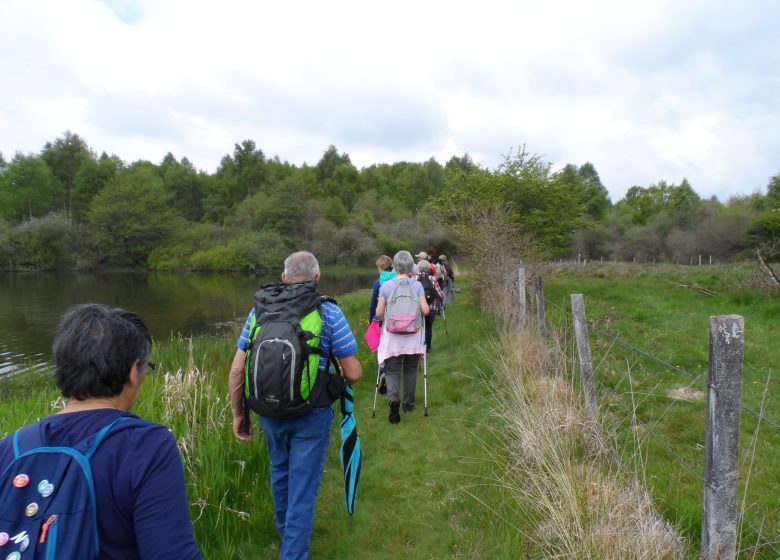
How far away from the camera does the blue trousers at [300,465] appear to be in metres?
2.83

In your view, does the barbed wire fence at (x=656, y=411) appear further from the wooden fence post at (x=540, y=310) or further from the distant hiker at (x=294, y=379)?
the distant hiker at (x=294, y=379)

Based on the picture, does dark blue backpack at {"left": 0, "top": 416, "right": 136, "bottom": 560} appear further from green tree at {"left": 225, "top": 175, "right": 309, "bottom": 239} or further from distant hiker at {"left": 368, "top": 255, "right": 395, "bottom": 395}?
green tree at {"left": 225, "top": 175, "right": 309, "bottom": 239}

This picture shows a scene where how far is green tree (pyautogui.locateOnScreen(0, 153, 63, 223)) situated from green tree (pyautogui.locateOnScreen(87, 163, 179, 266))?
8625 mm

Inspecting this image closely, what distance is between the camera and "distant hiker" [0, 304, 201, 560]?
118 centimetres

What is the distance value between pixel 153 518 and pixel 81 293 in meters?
33.1

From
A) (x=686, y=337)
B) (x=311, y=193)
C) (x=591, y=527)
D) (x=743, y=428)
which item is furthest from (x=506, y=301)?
(x=311, y=193)

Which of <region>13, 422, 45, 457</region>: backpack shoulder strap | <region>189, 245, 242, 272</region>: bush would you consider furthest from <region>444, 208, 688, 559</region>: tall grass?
<region>189, 245, 242, 272</region>: bush

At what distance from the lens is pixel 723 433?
220cm

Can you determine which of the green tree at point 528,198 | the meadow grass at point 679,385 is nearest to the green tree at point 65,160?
the green tree at point 528,198

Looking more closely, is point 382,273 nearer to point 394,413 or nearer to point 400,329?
point 400,329

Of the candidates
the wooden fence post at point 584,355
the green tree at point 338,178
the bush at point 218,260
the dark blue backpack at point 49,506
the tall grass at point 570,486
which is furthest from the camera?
the green tree at point 338,178

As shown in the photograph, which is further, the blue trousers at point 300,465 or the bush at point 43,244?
the bush at point 43,244

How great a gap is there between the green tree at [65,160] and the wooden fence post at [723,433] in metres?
79.3

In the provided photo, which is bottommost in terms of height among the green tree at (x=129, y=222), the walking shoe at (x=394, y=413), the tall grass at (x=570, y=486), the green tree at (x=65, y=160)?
the walking shoe at (x=394, y=413)
